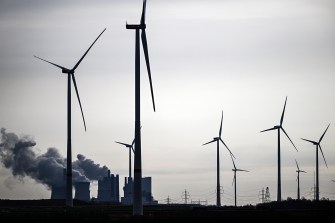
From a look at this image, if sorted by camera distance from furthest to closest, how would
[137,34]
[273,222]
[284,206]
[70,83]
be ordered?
[284,206] → [70,83] → [137,34] → [273,222]

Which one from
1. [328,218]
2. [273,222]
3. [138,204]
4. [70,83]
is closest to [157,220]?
[138,204]

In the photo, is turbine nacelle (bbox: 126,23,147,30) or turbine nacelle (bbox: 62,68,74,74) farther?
turbine nacelle (bbox: 62,68,74,74)

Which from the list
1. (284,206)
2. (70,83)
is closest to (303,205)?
(284,206)

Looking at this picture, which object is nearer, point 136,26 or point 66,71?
point 136,26

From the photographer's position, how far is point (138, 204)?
403ft

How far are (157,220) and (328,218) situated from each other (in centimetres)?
2470

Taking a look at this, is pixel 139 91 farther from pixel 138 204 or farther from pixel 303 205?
pixel 303 205

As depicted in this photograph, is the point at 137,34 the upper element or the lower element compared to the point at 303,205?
upper

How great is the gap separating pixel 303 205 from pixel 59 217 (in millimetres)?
85534

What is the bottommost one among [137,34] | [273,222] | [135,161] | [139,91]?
[273,222]

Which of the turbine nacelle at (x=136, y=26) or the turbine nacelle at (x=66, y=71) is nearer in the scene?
the turbine nacelle at (x=136, y=26)

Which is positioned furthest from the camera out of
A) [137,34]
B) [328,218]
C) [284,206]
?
[284,206]

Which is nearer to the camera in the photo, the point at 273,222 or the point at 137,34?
the point at 273,222

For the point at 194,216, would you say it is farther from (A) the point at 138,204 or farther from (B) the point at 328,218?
(B) the point at 328,218
